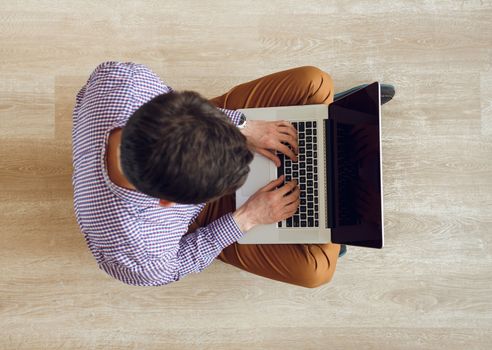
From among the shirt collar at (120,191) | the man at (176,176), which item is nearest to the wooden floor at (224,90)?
the man at (176,176)

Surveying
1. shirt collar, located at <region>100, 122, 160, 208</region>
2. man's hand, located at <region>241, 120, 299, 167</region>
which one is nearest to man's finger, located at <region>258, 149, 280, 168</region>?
man's hand, located at <region>241, 120, 299, 167</region>

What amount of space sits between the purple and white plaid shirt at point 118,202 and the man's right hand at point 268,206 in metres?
0.16

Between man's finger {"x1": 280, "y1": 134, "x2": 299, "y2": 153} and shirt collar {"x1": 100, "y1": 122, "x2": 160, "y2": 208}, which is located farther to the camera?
man's finger {"x1": 280, "y1": 134, "x2": 299, "y2": 153}

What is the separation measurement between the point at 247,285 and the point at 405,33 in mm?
913

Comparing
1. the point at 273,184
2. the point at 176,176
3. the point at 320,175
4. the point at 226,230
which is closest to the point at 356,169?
the point at 320,175

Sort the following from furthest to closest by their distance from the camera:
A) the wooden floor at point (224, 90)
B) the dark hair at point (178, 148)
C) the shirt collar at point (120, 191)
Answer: the wooden floor at point (224, 90)
the shirt collar at point (120, 191)
the dark hair at point (178, 148)

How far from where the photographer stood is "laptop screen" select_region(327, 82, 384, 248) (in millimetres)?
999

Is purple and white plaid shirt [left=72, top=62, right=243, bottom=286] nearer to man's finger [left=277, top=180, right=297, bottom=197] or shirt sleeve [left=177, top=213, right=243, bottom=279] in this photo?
shirt sleeve [left=177, top=213, right=243, bottom=279]

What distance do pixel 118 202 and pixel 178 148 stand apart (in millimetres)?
216

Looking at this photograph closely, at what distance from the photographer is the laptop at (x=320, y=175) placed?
1078 millimetres

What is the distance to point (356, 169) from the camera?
1074mm

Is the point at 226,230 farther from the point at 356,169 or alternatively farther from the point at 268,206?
the point at 356,169

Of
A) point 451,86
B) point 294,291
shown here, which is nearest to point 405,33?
point 451,86

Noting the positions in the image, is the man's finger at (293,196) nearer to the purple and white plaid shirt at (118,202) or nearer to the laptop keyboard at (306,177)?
the laptop keyboard at (306,177)
